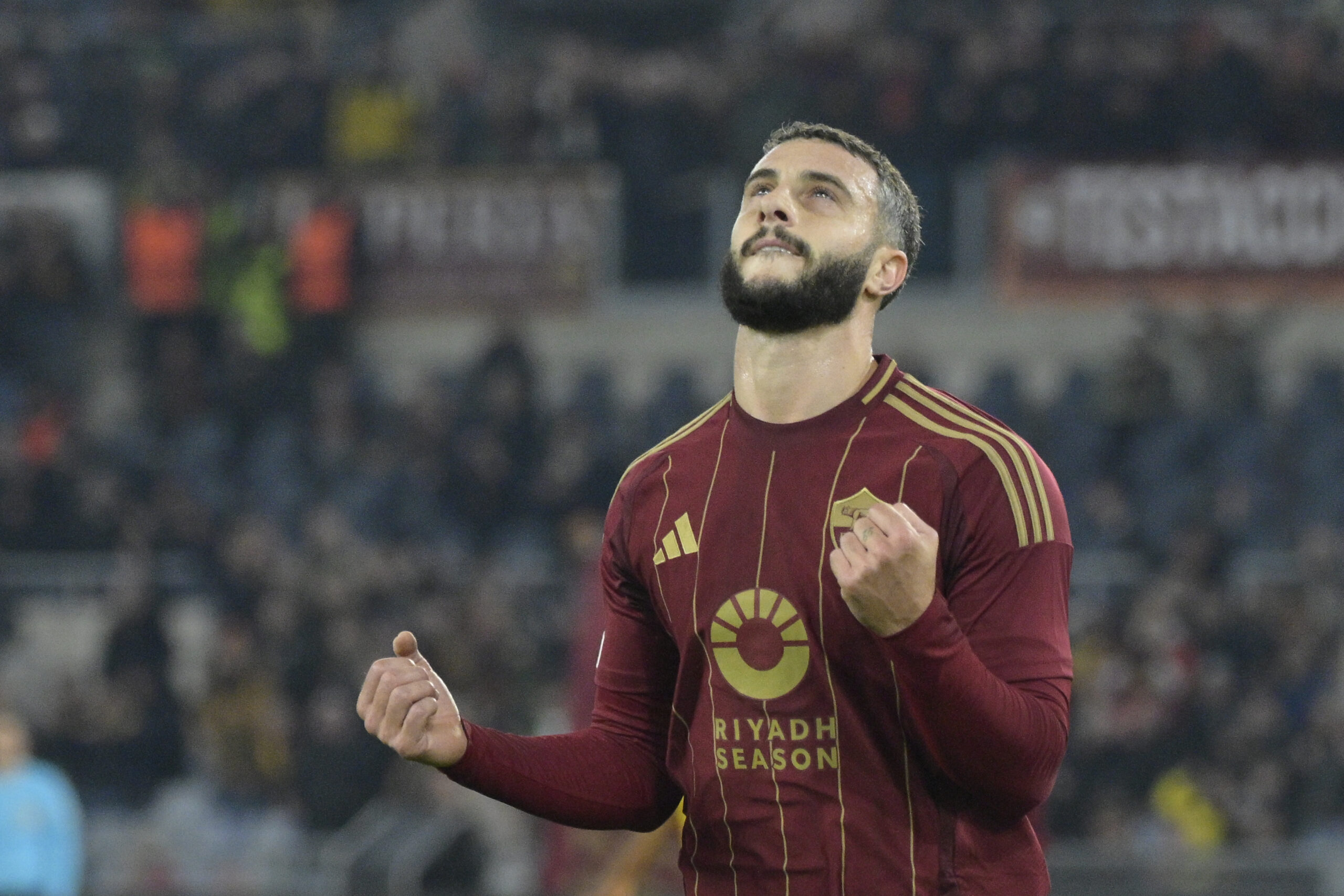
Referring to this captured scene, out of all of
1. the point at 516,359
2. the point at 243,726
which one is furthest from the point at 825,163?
the point at 516,359

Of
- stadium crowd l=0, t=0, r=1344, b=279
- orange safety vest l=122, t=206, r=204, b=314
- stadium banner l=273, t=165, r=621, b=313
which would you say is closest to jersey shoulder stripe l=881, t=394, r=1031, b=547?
stadium crowd l=0, t=0, r=1344, b=279

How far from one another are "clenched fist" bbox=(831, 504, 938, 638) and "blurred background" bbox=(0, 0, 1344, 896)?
22.5ft

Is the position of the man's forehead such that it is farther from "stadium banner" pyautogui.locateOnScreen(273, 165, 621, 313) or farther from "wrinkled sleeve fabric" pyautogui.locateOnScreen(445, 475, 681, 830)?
"stadium banner" pyautogui.locateOnScreen(273, 165, 621, 313)

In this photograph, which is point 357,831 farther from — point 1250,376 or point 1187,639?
point 1250,376

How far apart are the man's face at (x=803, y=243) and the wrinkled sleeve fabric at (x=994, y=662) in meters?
0.31

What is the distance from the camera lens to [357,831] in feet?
30.7

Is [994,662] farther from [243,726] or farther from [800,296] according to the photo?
[243,726]

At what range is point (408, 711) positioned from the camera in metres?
2.58

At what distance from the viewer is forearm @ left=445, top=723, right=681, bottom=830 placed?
8.84 feet

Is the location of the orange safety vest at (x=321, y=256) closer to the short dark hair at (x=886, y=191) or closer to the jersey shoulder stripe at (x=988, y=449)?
the short dark hair at (x=886, y=191)

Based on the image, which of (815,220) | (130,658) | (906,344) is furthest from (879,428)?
(906,344)

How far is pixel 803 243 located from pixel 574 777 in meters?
0.79

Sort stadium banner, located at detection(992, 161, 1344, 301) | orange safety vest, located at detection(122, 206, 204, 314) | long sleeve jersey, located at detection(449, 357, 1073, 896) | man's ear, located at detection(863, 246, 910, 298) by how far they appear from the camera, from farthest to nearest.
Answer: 1. orange safety vest, located at detection(122, 206, 204, 314)
2. stadium banner, located at detection(992, 161, 1344, 301)
3. man's ear, located at detection(863, 246, 910, 298)
4. long sleeve jersey, located at detection(449, 357, 1073, 896)

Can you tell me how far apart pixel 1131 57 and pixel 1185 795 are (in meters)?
4.79
